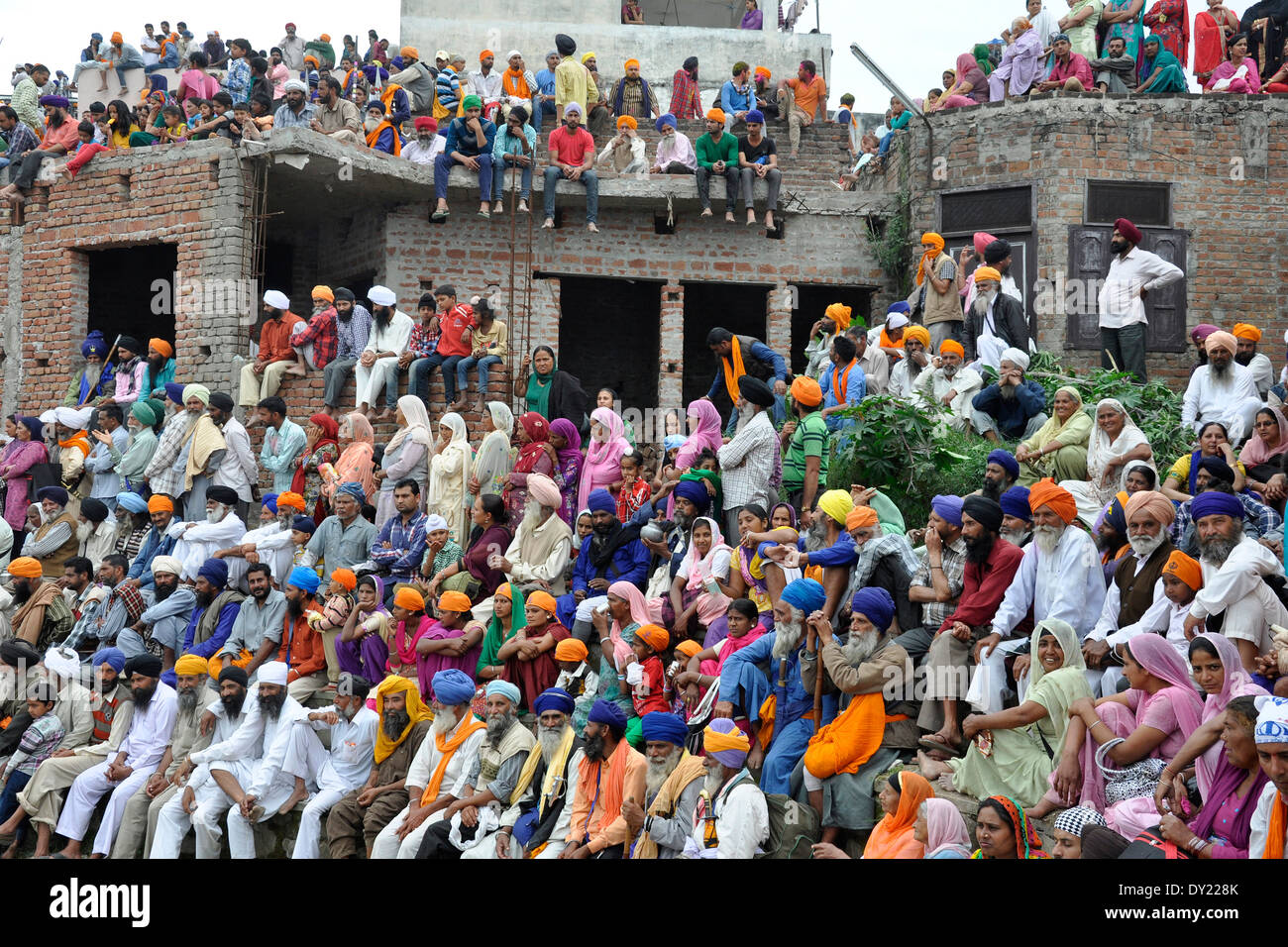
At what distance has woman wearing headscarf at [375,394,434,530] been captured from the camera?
1203 centimetres

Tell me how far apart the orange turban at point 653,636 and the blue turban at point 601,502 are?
151 cm

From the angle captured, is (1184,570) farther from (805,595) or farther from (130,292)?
(130,292)

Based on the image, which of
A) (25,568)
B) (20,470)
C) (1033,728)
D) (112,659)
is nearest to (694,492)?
(1033,728)

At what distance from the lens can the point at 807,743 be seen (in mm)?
8031

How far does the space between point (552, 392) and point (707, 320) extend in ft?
20.9

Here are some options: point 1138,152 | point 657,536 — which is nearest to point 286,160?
point 657,536

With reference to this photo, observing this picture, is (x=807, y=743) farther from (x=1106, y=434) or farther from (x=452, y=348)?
(x=452, y=348)

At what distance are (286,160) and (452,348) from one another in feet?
9.60

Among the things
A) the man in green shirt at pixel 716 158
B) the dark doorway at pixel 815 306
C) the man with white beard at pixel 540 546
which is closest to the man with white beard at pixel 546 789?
the man with white beard at pixel 540 546

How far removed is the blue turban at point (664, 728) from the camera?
8.09m

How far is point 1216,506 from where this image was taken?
729 centimetres

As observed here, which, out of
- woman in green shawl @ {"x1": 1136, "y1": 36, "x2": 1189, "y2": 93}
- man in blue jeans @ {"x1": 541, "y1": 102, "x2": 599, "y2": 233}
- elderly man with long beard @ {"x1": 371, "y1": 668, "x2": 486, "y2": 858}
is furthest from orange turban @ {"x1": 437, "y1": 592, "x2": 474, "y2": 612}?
woman in green shawl @ {"x1": 1136, "y1": 36, "x2": 1189, "y2": 93}

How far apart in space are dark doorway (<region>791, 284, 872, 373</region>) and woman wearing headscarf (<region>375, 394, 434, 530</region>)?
5.73 metres

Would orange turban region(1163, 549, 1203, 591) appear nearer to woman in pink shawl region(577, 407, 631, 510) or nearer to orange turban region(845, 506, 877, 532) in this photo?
orange turban region(845, 506, 877, 532)
